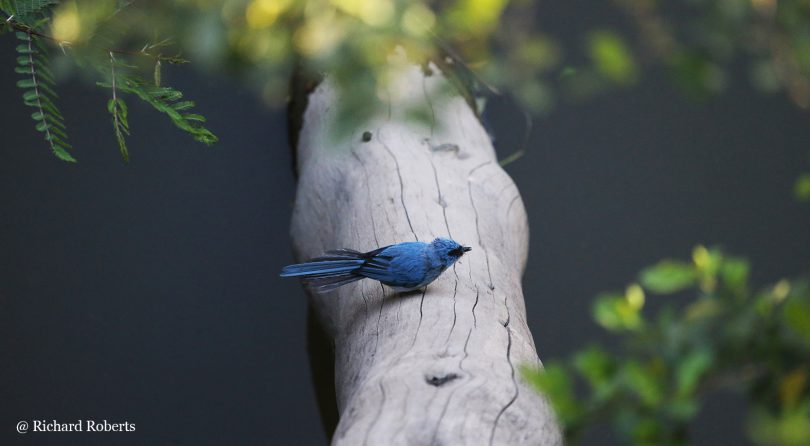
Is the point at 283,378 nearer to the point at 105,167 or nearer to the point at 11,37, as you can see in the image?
the point at 105,167

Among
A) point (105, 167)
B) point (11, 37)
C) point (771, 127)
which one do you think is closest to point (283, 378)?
point (105, 167)

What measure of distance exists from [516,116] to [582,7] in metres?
0.73

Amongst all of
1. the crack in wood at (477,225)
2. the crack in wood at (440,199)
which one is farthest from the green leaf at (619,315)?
the crack in wood at (440,199)

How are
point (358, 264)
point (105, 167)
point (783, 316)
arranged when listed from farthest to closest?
point (105, 167)
point (358, 264)
point (783, 316)

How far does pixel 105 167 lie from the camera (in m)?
2.85

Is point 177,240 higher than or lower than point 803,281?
higher

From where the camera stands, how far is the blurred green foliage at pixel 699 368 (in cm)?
57

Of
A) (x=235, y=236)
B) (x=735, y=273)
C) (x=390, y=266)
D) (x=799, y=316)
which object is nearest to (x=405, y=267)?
(x=390, y=266)

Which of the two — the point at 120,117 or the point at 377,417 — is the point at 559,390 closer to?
the point at 377,417

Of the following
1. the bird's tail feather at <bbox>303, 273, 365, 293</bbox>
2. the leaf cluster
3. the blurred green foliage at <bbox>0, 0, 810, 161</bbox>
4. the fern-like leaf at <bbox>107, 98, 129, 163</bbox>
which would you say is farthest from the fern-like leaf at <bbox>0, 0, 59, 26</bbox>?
the bird's tail feather at <bbox>303, 273, 365, 293</bbox>

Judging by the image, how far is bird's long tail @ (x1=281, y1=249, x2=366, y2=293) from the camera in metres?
1.67

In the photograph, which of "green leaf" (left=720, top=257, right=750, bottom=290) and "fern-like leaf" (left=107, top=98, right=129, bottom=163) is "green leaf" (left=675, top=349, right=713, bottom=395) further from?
"fern-like leaf" (left=107, top=98, right=129, bottom=163)

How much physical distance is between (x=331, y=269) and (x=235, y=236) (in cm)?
Result: 114

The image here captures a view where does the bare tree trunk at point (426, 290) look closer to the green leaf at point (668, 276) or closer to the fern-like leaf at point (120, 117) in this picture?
the green leaf at point (668, 276)
